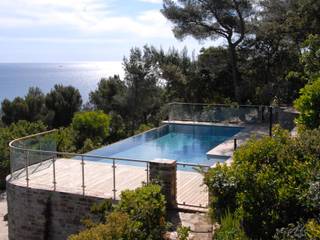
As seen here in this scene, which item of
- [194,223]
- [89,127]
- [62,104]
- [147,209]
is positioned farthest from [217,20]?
[62,104]

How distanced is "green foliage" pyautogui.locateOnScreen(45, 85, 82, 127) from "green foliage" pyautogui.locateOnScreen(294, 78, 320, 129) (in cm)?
2883

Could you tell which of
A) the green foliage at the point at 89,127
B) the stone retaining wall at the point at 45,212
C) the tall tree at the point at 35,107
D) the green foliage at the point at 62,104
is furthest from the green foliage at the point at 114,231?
the green foliage at the point at 62,104

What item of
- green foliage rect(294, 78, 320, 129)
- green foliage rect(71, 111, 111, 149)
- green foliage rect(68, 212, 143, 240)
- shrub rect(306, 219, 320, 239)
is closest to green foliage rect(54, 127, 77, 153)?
green foliage rect(71, 111, 111, 149)

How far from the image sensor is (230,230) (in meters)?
6.33

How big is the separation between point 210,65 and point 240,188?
18.3m

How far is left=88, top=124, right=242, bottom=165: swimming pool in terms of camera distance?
15414 mm

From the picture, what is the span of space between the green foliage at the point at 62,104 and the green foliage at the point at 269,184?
30.4 meters

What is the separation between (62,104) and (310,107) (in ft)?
97.0

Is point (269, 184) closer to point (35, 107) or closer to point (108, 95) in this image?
point (108, 95)

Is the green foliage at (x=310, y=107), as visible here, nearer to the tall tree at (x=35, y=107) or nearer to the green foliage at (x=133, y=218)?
the green foliage at (x=133, y=218)

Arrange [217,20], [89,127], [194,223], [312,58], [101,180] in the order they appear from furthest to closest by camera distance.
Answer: [217,20] < [89,127] < [312,58] < [101,180] < [194,223]

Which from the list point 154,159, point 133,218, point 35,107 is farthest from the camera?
point 35,107

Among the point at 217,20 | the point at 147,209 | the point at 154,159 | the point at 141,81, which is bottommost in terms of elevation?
the point at 147,209

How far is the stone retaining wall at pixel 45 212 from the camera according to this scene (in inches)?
393
